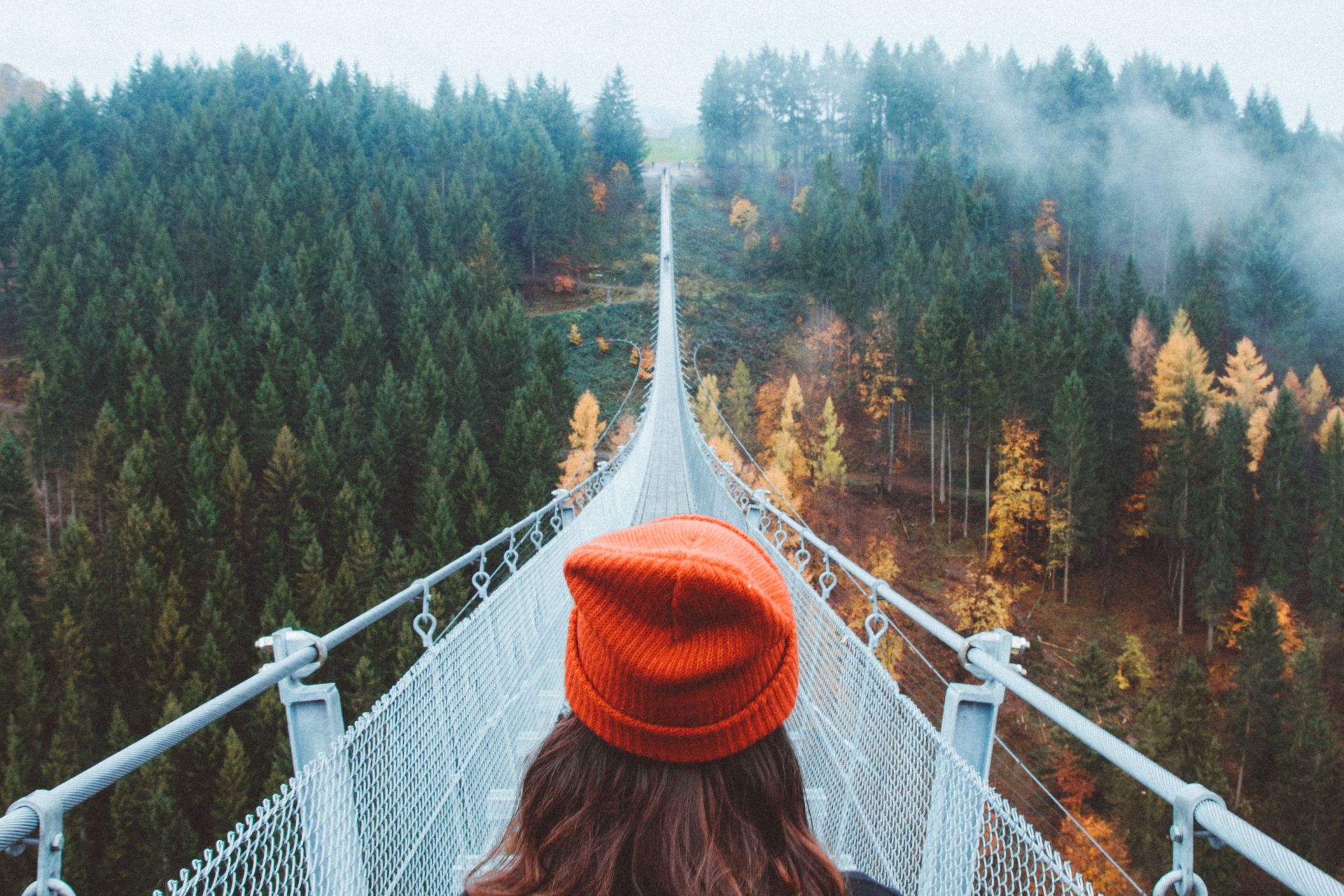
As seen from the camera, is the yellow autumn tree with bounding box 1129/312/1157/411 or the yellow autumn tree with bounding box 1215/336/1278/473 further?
the yellow autumn tree with bounding box 1129/312/1157/411

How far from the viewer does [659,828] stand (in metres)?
0.66

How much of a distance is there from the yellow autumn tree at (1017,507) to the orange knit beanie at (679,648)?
26.2m

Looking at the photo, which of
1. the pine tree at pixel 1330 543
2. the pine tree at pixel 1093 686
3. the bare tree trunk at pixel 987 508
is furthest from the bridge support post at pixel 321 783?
the pine tree at pixel 1330 543

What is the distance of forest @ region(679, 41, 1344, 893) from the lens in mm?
18953

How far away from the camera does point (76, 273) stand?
104 feet

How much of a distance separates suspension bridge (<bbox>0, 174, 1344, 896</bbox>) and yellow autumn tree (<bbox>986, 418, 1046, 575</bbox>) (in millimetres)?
24414

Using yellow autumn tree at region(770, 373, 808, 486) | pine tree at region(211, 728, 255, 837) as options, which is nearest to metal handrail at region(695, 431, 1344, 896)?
pine tree at region(211, 728, 255, 837)

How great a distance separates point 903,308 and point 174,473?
83.7ft

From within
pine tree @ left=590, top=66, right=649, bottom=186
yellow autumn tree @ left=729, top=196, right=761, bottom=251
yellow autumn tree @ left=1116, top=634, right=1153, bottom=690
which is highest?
pine tree @ left=590, top=66, right=649, bottom=186

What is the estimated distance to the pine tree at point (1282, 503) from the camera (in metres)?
22.7

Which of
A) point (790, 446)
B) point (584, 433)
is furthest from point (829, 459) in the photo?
point (584, 433)

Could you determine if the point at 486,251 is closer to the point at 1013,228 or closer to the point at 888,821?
the point at 1013,228

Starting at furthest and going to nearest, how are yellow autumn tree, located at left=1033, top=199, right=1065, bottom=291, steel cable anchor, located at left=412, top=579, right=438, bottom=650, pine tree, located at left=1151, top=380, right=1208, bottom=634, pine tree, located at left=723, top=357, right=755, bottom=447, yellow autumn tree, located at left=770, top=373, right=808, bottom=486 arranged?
yellow autumn tree, located at left=1033, top=199, right=1065, bottom=291 < pine tree, located at left=723, top=357, right=755, bottom=447 < yellow autumn tree, located at left=770, top=373, right=808, bottom=486 < pine tree, located at left=1151, top=380, right=1208, bottom=634 < steel cable anchor, located at left=412, top=579, right=438, bottom=650

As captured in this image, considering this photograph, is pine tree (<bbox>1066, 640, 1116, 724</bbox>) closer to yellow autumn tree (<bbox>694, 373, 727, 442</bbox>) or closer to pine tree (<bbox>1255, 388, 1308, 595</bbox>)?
pine tree (<bbox>1255, 388, 1308, 595</bbox>)
